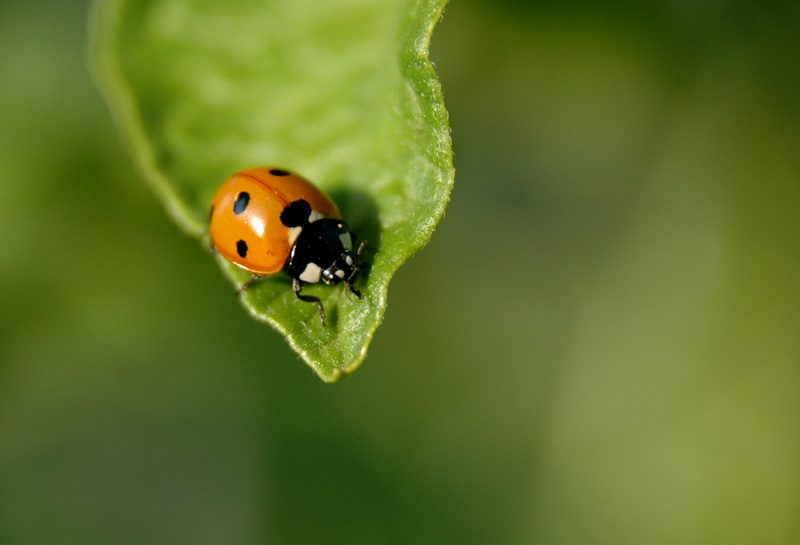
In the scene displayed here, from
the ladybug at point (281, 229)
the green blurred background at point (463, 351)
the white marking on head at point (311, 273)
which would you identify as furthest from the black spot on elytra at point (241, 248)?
the green blurred background at point (463, 351)

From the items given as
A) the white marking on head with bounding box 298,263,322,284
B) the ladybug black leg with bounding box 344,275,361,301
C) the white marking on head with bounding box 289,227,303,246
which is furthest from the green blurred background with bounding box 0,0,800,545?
the ladybug black leg with bounding box 344,275,361,301

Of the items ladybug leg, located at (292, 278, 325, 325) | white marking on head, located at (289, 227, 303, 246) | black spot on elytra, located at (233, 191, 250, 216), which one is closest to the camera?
ladybug leg, located at (292, 278, 325, 325)

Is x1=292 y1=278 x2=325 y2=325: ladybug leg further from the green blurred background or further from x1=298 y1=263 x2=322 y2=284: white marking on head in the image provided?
the green blurred background

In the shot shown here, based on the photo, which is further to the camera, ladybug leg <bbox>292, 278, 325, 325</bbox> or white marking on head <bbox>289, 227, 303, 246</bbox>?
white marking on head <bbox>289, 227, 303, 246</bbox>

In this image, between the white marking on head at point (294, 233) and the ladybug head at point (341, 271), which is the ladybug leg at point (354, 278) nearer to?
the ladybug head at point (341, 271)

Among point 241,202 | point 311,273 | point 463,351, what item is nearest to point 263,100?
point 241,202
